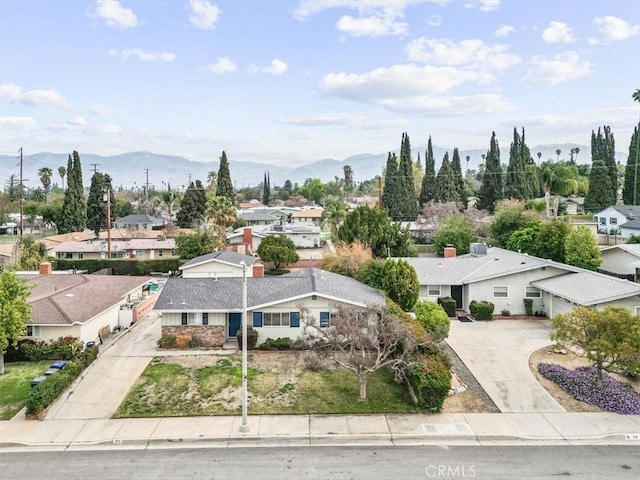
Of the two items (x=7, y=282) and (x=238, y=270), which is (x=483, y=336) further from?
(x=7, y=282)

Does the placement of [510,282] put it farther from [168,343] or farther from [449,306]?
[168,343]

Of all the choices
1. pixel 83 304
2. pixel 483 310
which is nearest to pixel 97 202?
pixel 83 304

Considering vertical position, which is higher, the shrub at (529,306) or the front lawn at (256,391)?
the shrub at (529,306)

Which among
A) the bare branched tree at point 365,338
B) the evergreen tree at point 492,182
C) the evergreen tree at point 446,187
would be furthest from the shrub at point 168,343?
the evergreen tree at point 492,182

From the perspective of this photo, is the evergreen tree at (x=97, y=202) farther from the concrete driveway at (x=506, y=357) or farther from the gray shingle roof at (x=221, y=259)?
the concrete driveway at (x=506, y=357)

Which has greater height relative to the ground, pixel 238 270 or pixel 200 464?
pixel 238 270

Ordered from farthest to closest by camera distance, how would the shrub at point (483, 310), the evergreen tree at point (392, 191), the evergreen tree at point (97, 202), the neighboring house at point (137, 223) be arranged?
1. the evergreen tree at point (392, 191)
2. the neighboring house at point (137, 223)
3. the evergreen tree at point (97, 202)
4. the shrub at point (483, 310)

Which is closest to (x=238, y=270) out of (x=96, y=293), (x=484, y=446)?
(x=96, y=293)
